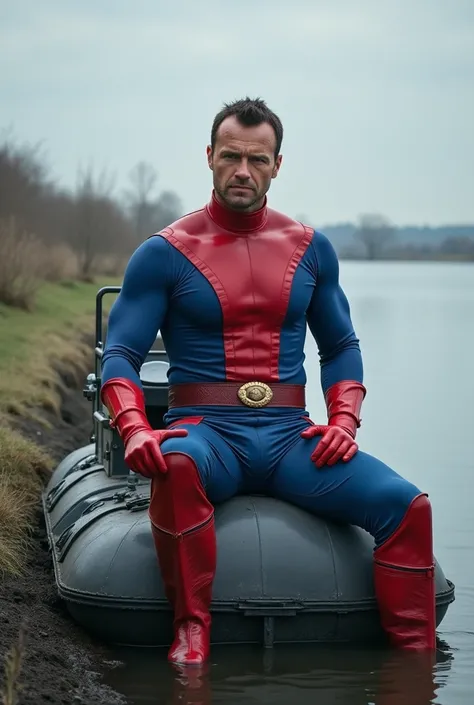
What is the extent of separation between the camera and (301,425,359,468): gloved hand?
6297mm

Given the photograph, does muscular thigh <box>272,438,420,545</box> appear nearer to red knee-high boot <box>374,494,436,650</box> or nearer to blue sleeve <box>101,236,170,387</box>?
red knee-high boot <box>374,494,436,650</box>

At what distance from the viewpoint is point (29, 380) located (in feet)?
46.9

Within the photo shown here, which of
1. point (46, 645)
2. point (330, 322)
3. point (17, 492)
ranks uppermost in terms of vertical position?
point (330, 322)

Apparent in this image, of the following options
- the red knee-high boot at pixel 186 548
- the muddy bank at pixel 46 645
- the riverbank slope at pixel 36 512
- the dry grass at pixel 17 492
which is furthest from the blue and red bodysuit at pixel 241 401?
the dry grass at pixel 17 492

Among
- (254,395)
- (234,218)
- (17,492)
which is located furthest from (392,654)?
(17,492)

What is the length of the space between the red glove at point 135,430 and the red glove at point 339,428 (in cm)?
60

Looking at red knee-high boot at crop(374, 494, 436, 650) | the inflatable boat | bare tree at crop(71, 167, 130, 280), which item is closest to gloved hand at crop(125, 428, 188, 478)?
the inflatable boat

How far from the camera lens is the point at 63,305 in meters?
25.2

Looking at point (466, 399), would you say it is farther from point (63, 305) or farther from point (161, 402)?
point (161, 402)

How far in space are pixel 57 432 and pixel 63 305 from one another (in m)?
12.4

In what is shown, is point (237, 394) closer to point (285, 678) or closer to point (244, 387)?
point (244, 387)

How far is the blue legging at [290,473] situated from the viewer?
6.18m

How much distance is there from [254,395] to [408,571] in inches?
40.1

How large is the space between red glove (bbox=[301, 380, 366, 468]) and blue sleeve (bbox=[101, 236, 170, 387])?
0.82 metres
